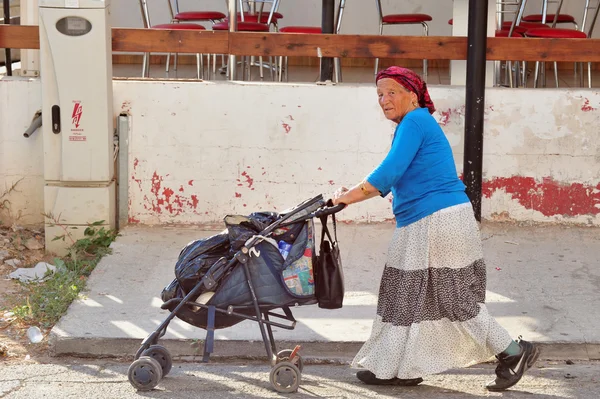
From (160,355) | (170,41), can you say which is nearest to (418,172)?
(160,355)

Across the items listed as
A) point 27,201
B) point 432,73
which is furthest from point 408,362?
point 432,73

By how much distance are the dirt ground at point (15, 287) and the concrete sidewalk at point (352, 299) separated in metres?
0.24

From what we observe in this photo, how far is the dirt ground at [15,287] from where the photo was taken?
598 centimetres

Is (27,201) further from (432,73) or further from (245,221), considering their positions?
(432,73)

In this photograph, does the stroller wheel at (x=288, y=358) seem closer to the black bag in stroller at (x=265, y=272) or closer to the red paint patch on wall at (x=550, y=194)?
the black bag in stroller at (x=265, y=272)

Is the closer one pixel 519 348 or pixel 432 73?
pixel 519 348

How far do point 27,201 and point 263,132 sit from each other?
6.96ft

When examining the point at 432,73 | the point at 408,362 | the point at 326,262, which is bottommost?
the point at 408,362

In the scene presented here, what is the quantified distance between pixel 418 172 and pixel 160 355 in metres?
1.67

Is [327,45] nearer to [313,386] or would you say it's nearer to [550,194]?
[550,194]

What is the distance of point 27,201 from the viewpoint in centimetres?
838

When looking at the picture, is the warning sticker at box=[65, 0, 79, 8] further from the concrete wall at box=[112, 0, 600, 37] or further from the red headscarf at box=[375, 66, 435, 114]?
the concrete wall at box=[112, 0, 600, 37]

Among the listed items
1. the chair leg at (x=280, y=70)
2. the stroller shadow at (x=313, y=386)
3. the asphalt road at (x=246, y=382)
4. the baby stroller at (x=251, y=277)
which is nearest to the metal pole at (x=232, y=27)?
the chair leg at (x=280, y=70)

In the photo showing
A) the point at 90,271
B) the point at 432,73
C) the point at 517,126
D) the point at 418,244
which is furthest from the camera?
the point at 432,73
